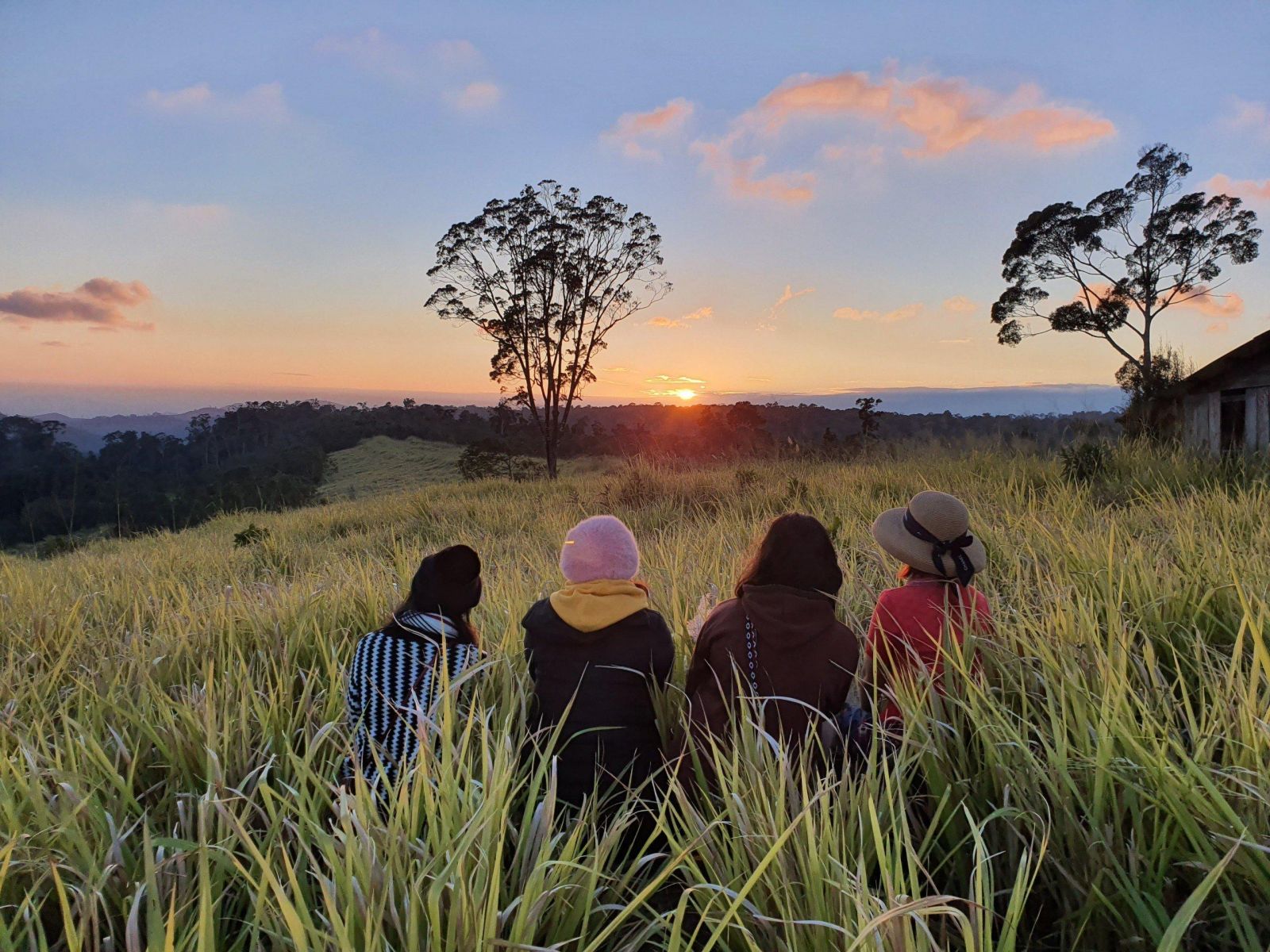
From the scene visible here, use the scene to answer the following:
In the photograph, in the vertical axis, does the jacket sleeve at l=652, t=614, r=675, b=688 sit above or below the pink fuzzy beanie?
Result: below

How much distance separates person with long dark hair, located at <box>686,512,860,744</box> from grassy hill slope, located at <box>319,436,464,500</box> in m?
38.4

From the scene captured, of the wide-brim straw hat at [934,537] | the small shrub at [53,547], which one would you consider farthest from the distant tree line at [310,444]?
the wide-brim straw hat at [934,537]

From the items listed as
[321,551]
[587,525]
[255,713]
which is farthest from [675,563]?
[321,551]

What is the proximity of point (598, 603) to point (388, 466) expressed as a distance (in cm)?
6449

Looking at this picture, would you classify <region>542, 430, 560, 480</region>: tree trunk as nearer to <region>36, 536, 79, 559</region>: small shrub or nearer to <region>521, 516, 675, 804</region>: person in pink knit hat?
<region>36, 536, 79, 559</region>: small shrub

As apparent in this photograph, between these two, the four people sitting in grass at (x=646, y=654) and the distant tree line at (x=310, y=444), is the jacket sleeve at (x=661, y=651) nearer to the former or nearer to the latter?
the four people sitting in grass at (x=646, y=654)

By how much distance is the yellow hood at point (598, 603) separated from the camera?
8.02ft

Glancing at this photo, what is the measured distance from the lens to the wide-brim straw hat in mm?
2740

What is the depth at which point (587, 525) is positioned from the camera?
2617 millimetres

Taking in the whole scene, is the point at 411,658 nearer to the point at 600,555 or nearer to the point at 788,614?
the point at 600,555

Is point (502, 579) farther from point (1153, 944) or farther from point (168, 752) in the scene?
point (1153, 944)

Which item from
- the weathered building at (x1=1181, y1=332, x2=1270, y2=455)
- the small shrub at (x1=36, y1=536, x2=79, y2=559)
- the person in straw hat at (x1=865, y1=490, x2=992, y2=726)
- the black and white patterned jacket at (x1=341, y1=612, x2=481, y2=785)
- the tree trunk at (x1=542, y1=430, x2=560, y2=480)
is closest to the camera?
the black and white patterned jacket at (x1=341, y1=612, x2=481, y2=785)

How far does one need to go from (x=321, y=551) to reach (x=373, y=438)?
7920cm

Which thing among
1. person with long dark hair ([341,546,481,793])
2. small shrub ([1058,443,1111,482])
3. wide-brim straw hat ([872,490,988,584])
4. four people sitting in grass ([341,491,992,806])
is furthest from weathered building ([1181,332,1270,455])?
person with long dark hair ([341,546,481,793])
